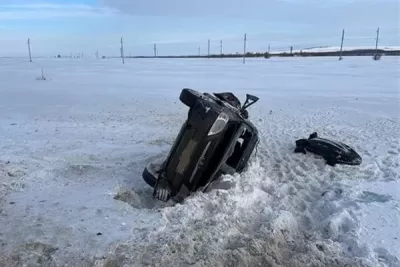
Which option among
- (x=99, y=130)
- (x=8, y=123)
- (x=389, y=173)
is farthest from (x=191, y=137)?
(x=8, y=123)

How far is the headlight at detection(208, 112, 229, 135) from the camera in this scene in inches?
162

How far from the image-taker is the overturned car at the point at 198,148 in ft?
13.6

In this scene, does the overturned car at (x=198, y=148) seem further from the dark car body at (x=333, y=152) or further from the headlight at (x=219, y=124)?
the dark car body at (x=333, y=152)

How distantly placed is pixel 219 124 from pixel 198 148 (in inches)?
13.7

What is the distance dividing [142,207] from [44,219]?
1048 millimetres

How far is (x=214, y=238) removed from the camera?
11.4 feet

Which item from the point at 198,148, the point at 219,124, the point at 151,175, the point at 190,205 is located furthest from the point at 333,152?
the point at 151,175

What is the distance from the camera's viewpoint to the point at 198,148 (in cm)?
419

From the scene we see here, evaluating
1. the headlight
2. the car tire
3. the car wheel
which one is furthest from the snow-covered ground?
the car tire

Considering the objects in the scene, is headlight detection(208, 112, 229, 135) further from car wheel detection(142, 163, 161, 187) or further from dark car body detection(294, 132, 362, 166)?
dark car body detection(294, 132, 362, 166)

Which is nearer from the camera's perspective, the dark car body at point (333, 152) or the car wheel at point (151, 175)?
the car wheel at point (151, 175)

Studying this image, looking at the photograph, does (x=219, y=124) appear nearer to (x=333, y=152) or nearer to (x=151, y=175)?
(x=151, y=175)

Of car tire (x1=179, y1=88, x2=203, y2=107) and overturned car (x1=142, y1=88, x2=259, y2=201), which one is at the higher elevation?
car tire (x1=179, y1=88, x2=203, y2=107)

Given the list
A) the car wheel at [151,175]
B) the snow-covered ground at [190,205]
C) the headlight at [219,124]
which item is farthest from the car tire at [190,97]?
the snow-covered ground at [190,205]
